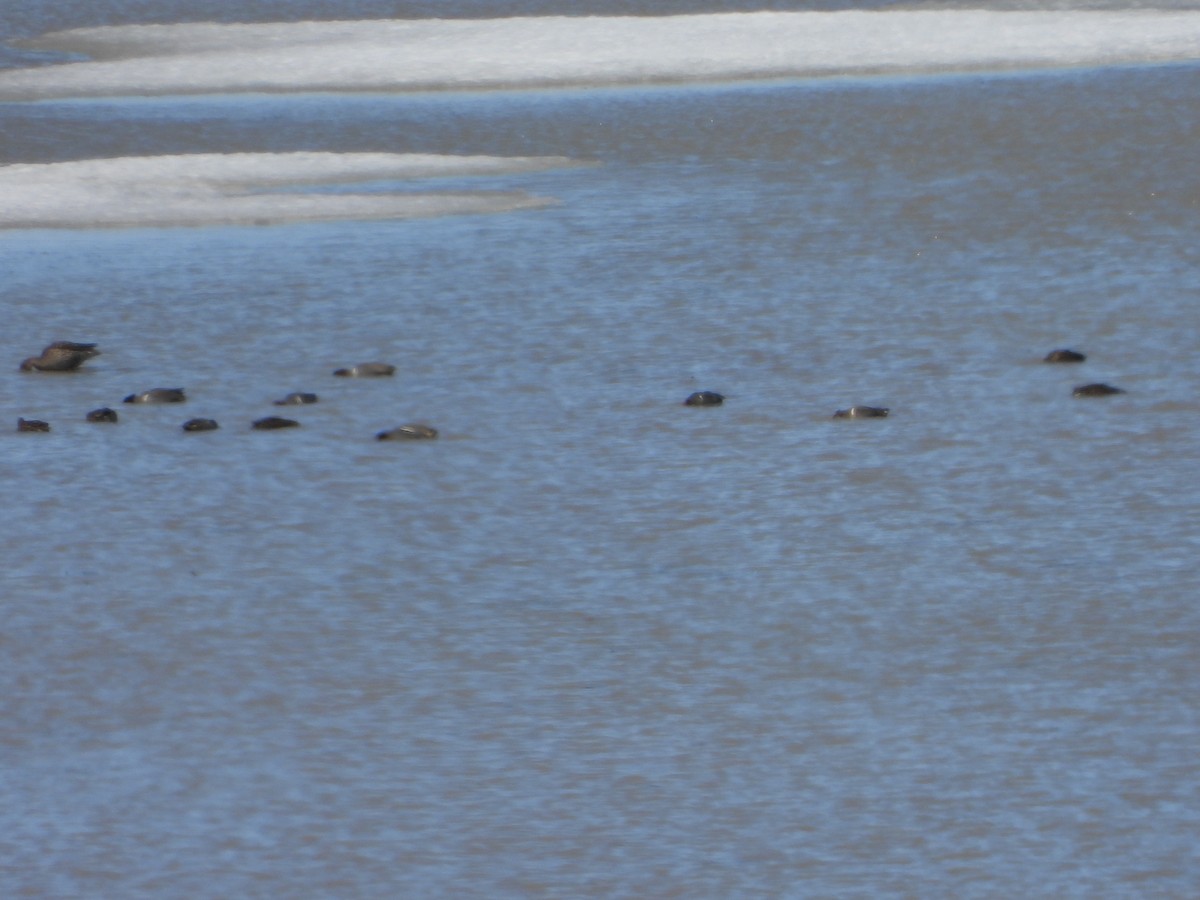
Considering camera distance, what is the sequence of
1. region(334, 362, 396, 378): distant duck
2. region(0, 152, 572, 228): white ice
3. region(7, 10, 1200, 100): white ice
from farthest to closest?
region(7, 10, 1200, 100): white ice, region(0, 152, 572, 228): white ice, region(334, 362, 396, 378): distant duck

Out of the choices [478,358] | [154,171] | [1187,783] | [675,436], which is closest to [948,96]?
[154,171]

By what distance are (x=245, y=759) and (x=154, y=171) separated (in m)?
8.81

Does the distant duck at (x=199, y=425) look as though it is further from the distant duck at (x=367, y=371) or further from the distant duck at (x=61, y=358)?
the distant duck at (x=61, y=358)

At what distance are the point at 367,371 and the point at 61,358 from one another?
42.5 inches

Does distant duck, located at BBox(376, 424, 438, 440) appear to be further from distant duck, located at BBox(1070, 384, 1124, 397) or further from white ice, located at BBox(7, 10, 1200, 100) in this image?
white ice, located at BBox(7, 10, 1200, 100)

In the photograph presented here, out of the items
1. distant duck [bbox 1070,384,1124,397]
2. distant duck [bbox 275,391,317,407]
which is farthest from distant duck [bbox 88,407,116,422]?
distant duck [bbox 1070,384,1124,397]

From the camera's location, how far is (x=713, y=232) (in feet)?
33.2

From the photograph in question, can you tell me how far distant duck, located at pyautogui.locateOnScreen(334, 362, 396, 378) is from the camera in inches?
301

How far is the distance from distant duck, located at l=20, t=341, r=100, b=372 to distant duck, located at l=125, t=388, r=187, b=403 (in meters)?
0.58

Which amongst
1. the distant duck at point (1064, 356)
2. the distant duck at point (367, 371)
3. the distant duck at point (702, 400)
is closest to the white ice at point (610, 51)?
the distant duck at point (367, 371)

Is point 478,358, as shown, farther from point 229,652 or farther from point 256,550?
point 229,652

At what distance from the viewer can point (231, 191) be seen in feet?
39.6

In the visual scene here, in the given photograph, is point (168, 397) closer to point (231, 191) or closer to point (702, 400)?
point (702, 400)

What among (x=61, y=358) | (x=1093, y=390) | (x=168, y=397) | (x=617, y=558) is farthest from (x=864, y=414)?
(x=61, y=358)
